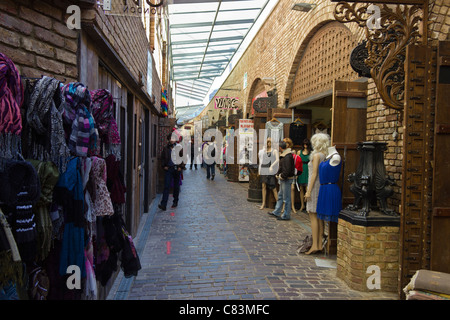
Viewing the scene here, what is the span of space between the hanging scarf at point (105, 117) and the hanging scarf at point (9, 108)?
32.5 inches

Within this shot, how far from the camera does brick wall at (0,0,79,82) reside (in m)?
2.08

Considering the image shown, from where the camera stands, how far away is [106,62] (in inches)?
147

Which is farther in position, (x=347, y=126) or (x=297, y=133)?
(x=297, y=133)

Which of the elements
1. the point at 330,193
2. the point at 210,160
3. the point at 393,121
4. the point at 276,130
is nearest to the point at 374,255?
the point at 330,193

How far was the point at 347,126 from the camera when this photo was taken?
17.4ft

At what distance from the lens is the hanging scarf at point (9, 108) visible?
5.29 ft

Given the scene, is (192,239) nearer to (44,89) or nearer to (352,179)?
(352,179)

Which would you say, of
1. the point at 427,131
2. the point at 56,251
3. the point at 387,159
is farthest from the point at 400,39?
the point at 56,251

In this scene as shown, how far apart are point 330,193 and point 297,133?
4.71m

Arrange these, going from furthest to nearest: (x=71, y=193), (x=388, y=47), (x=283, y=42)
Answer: (x=283, y=42), (x=388, y=47), (x=71, y=193)

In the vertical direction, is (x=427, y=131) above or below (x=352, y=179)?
above

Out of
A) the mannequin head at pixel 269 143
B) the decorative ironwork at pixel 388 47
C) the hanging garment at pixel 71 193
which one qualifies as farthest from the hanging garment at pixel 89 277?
the mannequin head at pixel 269 143

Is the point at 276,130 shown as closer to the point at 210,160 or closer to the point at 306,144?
the point at 306,144

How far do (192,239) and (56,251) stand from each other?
4.08m
